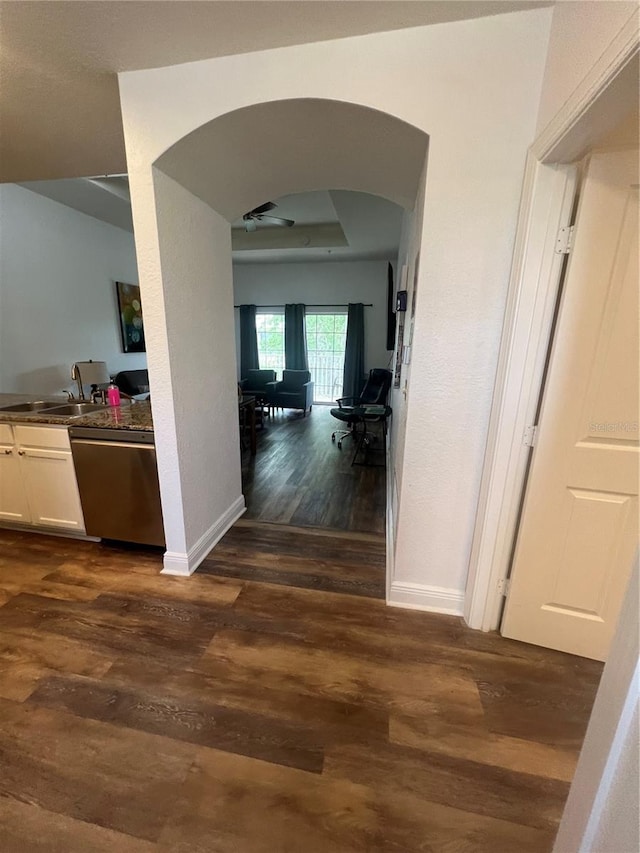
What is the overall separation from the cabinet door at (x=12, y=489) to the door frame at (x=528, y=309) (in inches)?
117

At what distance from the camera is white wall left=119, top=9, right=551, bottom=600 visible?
4.34 feet

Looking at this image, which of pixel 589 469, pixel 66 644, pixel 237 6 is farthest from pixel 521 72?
pixel 66 644

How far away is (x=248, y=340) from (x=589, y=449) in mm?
6705

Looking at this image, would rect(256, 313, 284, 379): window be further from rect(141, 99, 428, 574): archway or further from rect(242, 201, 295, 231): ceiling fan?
rect(141, 99, 428, 574): archway

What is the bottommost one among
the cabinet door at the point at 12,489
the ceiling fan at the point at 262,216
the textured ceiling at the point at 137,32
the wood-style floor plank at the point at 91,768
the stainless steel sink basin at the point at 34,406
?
the wood-style floor plank at the point at 91,768

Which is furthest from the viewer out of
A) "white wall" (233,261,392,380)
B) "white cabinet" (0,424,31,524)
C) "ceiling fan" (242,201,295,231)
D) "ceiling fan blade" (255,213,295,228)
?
"white wall" (233,261,392,380)

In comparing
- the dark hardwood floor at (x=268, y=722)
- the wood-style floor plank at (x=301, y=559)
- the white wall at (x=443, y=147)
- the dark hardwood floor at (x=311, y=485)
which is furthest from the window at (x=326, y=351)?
the dark hardwood floor at (x=268, y=722)

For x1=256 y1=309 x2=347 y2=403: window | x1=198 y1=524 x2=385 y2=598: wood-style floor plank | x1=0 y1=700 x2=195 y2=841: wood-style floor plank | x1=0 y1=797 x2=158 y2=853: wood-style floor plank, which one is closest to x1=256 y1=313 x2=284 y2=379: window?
x1=256 y1=309 x2=347 y2=403: window

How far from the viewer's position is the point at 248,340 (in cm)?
722

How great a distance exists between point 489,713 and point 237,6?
286 centimetres

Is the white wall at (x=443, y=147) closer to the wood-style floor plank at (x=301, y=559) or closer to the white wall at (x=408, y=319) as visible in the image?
the white wall at (x=408, y=319)

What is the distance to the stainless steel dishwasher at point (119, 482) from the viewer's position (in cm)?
207

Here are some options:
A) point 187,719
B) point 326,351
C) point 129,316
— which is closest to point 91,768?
point 187,719

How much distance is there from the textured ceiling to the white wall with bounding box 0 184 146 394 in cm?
242
